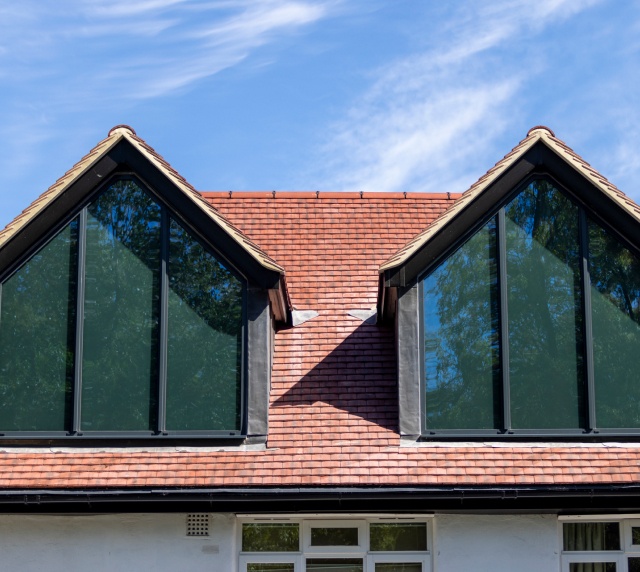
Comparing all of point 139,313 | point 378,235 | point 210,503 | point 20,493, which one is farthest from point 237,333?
point 378,235

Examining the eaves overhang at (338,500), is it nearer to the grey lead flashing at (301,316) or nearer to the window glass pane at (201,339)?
the window glass pane at (201,339)

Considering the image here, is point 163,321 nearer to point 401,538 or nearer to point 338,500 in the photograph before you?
point 338,500

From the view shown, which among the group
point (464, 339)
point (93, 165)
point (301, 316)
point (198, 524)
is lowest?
point (198, 524)

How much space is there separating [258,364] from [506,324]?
305 cm

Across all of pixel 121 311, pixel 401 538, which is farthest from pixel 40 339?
pixel 401 538

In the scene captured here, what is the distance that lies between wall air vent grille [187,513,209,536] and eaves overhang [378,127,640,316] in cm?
355

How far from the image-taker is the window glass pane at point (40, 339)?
13.5 meters

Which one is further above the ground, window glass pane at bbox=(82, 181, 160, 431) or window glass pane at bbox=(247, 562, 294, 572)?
window glass pane at bbox=(82, 181, 160, 431)

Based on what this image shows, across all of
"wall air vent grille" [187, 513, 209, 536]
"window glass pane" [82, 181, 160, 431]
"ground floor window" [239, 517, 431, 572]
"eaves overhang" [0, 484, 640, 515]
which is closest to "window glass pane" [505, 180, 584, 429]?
"eaves overhang" [0, 484, 640, 515]

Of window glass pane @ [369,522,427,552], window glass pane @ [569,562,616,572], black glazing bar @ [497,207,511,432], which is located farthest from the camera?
black glazing bar @ [497,207,511,432]

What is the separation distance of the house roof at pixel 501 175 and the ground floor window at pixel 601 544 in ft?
12.1

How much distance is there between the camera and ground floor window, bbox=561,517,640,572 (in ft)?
43.0

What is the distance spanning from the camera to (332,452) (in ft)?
43.2

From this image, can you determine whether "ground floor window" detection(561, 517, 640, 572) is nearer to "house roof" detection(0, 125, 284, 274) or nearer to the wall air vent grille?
the wall air vent grille
